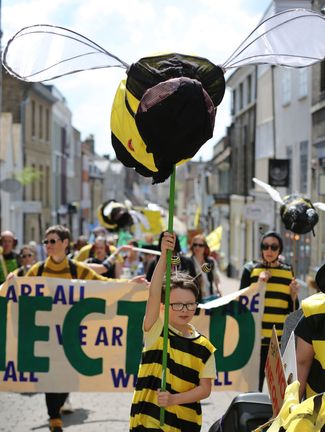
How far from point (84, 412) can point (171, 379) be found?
4000 millimetres

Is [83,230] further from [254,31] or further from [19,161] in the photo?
[254,31]

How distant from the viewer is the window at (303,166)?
22.9 metres

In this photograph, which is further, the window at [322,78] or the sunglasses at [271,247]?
the window at [322,78]

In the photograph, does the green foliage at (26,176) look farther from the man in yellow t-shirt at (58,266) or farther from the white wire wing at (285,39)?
the white wire wing at (285,39)

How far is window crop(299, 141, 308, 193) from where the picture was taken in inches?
901

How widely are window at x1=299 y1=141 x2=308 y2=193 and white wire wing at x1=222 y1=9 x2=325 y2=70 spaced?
1786cm

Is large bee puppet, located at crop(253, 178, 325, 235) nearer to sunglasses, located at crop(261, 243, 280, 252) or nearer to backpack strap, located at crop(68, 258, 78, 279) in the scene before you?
sunglasses, located at crop(261, 243, 280, 252)

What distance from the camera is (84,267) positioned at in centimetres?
780

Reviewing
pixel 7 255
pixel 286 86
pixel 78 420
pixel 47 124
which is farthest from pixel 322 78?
pixel 47 124

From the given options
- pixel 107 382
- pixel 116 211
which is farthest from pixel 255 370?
pixel 116 211

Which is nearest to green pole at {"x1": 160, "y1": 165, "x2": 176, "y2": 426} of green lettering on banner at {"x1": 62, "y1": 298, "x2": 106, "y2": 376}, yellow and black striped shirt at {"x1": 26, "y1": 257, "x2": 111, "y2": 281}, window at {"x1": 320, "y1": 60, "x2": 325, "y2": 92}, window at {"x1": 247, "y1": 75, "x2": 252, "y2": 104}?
green lettering on banner at {"x1": 62, "y1": 298, "x2": 106, "y2": 376}

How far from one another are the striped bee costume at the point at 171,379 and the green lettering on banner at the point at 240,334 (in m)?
2.52

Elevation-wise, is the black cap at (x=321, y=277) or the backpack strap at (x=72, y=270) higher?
the black cap at (x=321, y=277)

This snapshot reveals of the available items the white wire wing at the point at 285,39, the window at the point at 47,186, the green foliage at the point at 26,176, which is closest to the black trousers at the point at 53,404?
the white wire wing at the point at 285,39
